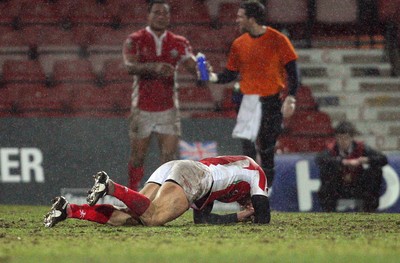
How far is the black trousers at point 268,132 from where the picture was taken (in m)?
9.93

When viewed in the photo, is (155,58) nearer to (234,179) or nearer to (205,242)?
(234,179)

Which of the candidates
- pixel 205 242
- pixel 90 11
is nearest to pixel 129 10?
pixel 90 11

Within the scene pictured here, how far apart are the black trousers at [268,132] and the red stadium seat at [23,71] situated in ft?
15.6

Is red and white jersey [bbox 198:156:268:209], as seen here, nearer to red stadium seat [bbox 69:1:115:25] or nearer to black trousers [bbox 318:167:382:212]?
black trousers [bbox 318:167:382:212]

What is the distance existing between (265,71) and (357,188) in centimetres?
243

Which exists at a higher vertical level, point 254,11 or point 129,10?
point 129,10

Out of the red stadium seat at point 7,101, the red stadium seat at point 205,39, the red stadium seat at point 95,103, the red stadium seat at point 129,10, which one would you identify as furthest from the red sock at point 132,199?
the red stadium seat at point 129,10

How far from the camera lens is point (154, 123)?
10.5 metres

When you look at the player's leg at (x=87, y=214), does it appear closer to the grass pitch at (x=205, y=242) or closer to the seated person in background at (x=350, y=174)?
the grass pitch at (x=205, y=242)

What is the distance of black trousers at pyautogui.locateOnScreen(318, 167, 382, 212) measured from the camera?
1159 cm

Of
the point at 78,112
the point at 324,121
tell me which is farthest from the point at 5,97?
the point at 324,121

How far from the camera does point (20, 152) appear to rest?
12.3m

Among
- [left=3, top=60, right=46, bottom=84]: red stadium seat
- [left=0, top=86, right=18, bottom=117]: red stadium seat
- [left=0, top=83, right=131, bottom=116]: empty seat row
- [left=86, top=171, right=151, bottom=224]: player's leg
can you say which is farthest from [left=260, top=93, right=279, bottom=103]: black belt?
[left=3, top=60, right=46, bottom=84]: red stadium seat

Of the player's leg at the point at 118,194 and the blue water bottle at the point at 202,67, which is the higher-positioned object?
the blue water bottle at the point at 202,67
